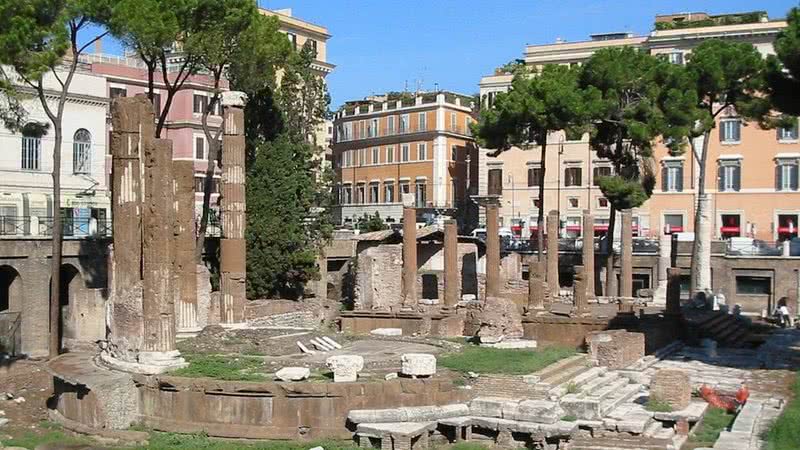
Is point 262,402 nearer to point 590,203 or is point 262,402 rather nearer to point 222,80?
point 222,80

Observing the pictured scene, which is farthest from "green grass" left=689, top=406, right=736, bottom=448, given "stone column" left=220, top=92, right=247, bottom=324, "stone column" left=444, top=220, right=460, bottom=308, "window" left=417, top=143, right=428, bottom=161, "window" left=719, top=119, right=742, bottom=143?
"window" left=417, top=143, right=428, bottom=161

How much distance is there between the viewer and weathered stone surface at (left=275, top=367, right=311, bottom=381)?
16.4 meters

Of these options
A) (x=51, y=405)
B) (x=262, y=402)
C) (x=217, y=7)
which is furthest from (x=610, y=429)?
(x=217, y=7)

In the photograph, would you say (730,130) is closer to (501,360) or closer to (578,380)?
(578,380)

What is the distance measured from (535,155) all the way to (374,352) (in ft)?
106

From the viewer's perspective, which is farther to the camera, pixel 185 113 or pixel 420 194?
pixel 420 194

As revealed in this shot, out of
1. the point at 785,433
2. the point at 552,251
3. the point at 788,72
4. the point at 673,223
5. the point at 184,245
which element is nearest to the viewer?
the point at 785,433

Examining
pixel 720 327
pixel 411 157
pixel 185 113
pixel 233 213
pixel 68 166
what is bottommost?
pixel 720 327

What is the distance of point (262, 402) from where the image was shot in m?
16.1

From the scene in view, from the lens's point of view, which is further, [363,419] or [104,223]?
[104,223]

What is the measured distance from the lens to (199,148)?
42625 mm

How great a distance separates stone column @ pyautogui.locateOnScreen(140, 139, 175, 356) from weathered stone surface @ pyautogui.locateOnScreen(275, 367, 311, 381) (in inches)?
96.9

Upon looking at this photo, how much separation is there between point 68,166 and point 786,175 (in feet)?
100

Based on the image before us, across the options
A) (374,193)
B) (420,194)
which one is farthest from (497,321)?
(374,193)
